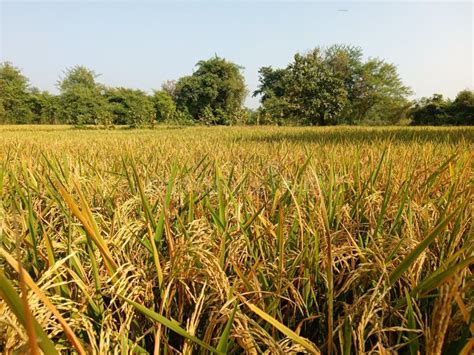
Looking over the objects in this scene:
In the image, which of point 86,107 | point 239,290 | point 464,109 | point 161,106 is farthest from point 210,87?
point 239,290

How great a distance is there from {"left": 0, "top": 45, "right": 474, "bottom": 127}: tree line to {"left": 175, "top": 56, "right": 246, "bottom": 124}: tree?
11 centimetres

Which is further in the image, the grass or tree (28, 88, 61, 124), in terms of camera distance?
tree (28, 88, 61, 124)

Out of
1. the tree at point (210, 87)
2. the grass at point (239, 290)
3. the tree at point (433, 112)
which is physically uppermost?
the tree at point (210, 87)

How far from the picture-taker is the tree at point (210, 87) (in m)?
35.1

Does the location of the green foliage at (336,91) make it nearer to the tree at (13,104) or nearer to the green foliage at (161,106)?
the green foliage at (161,106)

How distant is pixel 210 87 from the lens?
3494cm

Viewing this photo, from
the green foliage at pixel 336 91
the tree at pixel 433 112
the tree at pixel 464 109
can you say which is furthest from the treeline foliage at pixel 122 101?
the tree at pixel 464 109

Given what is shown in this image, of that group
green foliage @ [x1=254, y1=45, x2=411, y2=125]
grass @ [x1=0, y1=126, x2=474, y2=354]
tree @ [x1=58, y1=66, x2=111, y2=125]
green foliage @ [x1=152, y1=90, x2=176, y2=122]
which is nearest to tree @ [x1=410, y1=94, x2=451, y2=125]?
green foliage @ [x1=254, y1=45, x2=411, y2=125]

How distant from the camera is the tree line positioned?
23562 mm

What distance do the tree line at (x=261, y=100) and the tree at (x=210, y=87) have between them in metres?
0.11

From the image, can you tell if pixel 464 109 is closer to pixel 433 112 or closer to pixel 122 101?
pixel 433 112

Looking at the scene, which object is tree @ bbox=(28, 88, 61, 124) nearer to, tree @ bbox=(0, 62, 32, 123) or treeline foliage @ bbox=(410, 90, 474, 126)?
tree @ bbox=(0, 62, 32, 123)

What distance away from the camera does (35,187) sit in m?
1.12

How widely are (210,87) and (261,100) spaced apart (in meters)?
10.5
